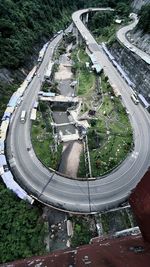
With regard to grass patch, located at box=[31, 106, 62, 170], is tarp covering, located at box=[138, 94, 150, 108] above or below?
above

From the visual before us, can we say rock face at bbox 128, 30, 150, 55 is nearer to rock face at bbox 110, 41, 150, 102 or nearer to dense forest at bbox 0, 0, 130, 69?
rock face at bbox 110, 41, 150, 102

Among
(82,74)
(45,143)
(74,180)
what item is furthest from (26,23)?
(74,180)

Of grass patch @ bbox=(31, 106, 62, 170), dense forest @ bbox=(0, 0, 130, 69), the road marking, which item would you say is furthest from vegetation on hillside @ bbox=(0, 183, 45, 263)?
dense forest @ bbox=(0, 0, 130, 69)

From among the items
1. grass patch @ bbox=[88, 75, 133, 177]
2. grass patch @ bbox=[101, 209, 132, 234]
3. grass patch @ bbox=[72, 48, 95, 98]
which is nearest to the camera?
grass patch @ bbox=[101, 209, 132, 234]

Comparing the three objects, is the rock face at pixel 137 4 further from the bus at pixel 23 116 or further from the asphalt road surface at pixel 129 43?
the bus at pixel 23 116

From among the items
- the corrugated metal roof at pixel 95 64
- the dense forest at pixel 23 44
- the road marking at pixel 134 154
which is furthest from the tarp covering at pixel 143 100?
the dense forest at pixel 23 44

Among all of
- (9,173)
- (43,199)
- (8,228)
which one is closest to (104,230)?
(43,199)
